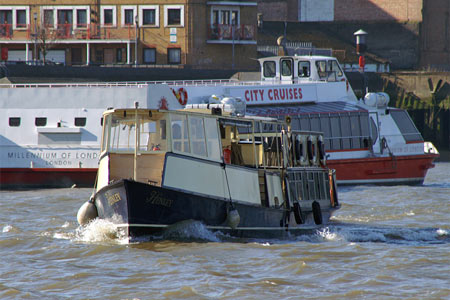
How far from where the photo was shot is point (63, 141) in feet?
99.4

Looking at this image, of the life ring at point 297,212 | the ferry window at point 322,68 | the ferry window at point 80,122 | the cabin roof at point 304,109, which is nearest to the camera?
the life ring at point 297,212

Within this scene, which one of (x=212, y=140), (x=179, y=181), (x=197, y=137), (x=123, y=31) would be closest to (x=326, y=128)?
(x=212, y=140)

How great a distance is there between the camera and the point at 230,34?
194ft

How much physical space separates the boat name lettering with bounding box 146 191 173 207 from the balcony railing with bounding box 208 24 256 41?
4273 centimetres

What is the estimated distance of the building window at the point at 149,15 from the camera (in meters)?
57.8

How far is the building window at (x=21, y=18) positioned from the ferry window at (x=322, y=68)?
90.5 feet

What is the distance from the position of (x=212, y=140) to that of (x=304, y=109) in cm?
1750

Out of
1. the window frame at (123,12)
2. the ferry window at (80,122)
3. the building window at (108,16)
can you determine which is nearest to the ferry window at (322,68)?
the ferry window at (80,122)

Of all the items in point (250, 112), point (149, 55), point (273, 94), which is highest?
point (149, 55)

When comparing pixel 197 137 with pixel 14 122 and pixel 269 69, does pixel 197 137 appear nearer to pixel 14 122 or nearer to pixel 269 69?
pixel 14 122

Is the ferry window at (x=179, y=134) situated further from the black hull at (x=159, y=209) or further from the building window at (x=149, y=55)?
the building window at (x=149, y=55)

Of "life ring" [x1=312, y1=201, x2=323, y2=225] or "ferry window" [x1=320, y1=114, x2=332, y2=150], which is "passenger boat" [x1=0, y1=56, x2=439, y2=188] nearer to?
"ferry window" [x1=320, y1=114, x2=332, y2=150]

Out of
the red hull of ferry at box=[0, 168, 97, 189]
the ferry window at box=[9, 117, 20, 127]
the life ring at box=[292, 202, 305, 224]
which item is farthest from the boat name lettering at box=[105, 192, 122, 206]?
the ferry window at box=[9, 117, 20, 127]

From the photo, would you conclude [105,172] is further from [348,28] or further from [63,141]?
[348,28]
